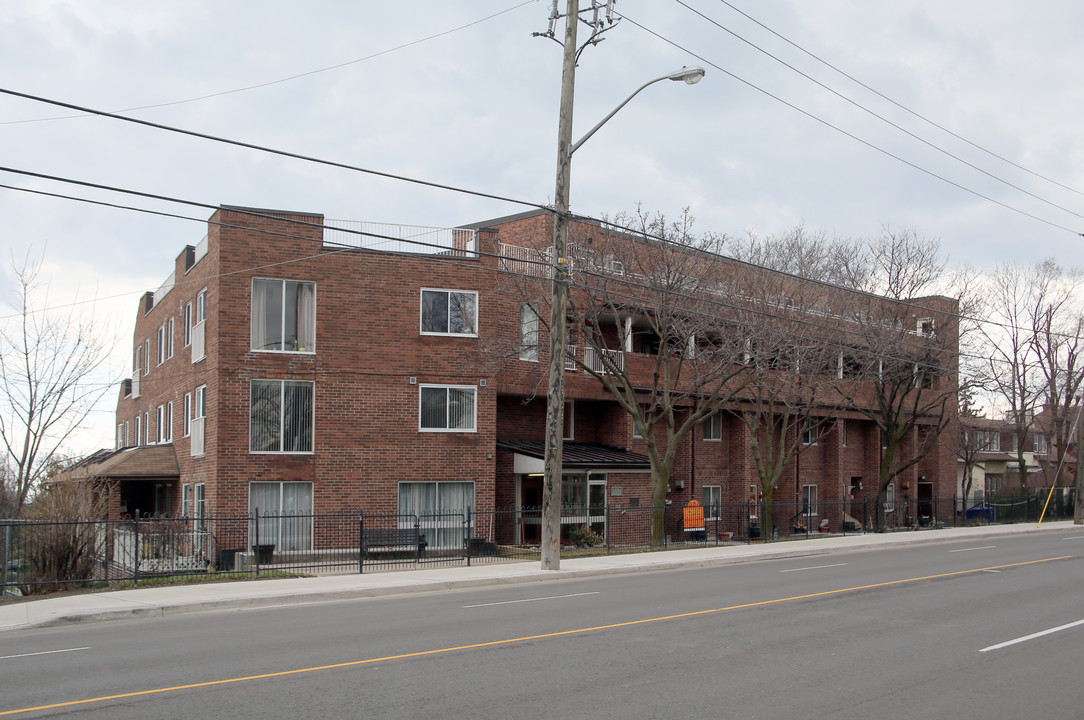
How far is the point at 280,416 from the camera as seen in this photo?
88.2ft

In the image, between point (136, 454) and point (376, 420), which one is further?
point (136, 454)

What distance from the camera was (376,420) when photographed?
90.8 feet

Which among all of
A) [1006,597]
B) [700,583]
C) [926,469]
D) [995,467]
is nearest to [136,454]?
[700,583]

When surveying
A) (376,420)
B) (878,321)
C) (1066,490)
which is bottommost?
(1066,490)

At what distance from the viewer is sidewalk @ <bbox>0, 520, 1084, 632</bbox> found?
14.9m

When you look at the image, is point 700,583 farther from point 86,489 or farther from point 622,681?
point 86,489

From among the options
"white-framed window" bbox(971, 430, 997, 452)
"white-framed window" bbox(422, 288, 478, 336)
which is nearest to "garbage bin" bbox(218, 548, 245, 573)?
"white-framed window" bbox(422, 288, 478, 336)

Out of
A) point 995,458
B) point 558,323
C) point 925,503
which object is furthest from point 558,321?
point 995,458

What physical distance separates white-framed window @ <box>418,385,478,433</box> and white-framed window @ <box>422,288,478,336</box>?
5.62ft

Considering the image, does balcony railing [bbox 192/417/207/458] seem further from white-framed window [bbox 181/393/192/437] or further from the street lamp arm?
the street lamp arm

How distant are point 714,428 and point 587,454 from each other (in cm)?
949

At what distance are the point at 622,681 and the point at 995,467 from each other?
69.2 metres

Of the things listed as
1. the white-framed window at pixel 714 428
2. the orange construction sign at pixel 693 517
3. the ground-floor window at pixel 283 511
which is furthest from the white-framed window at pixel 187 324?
the white-framed window at pixel 714 428

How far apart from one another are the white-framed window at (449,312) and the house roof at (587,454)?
4.34 m
